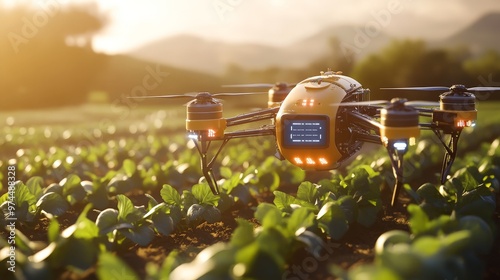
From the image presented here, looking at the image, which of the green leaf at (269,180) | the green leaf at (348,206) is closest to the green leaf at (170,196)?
the green leaf at (348,206)

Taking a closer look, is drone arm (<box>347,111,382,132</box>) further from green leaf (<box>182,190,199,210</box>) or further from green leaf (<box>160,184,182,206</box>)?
green leaf (<box>160,184,182,206</box>)

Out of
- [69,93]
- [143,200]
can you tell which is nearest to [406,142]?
[143,200]

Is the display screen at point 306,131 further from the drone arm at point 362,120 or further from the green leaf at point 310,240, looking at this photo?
the green leaf at point 310,240

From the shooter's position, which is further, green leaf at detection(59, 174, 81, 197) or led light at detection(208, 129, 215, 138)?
green leaf at detection(59, 174, 81, 197)

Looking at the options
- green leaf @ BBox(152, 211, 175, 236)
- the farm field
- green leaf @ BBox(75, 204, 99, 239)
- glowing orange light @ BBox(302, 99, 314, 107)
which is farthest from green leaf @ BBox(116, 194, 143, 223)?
glowing orange light @ BBox(302, 99, 314, 107)

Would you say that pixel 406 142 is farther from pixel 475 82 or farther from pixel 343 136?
pixel 475 82

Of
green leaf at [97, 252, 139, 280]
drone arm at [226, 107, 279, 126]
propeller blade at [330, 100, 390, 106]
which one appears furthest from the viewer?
drone arm at [226, 107, 279, 126]
